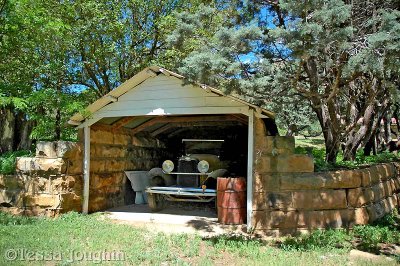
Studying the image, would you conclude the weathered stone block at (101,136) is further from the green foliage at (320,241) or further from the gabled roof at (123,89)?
the green foliage at (320,241)

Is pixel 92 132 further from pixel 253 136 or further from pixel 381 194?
pixel 381 194

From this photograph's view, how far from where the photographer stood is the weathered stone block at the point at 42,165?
758 centimetres

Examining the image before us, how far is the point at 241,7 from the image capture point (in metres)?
7.75

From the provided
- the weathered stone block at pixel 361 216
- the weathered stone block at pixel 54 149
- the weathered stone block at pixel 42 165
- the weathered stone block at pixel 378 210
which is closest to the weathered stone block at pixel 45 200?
the weathered stone block at pixel 42 165

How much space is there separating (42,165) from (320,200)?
19.4 ft

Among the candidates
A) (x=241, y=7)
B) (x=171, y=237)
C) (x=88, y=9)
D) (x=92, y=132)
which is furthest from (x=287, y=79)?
(x=88, y=9)

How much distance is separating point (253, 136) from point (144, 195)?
4.43 meters

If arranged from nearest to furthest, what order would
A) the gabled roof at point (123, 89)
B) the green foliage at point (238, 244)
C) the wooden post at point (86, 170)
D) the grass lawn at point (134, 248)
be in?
the grass lawn at point (134, 248)
the green foliage at point (238, 244)
the gabled roof at point (123, 89)
the wooden post at point (86, 170)

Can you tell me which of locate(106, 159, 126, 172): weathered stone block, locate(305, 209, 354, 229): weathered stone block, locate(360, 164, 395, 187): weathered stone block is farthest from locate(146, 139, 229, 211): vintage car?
Answer: locate(360, 164, 395, 187): weathered stone block

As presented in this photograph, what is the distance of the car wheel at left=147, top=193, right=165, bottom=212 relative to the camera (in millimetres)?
8727

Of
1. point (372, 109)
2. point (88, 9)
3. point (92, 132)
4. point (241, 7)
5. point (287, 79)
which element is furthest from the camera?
point (88, 9)

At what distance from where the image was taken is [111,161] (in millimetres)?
9109

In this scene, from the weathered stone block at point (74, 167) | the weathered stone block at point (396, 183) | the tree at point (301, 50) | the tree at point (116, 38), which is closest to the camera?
the tree at point (301, 50)

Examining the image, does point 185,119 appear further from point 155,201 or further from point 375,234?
point 375,234
